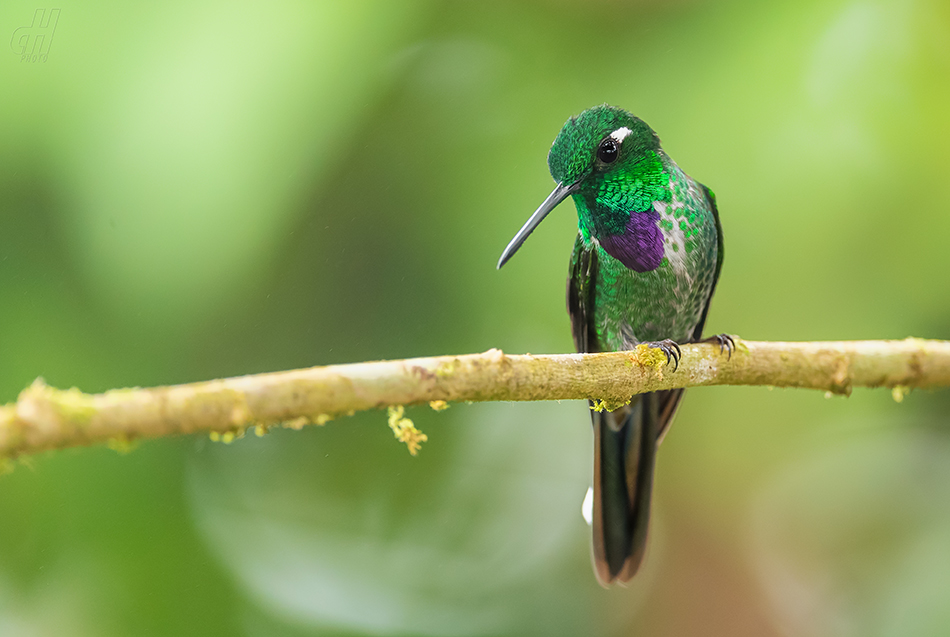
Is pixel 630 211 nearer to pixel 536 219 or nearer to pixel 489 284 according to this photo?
pixel 536 219

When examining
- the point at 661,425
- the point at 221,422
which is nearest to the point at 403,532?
the point at 661,425

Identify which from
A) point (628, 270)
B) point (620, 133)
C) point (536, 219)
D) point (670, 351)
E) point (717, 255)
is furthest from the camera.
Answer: point (717, 255)

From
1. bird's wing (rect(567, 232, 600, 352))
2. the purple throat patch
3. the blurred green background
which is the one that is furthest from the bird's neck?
the blurred green background

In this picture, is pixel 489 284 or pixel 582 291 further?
pixel 489 284
